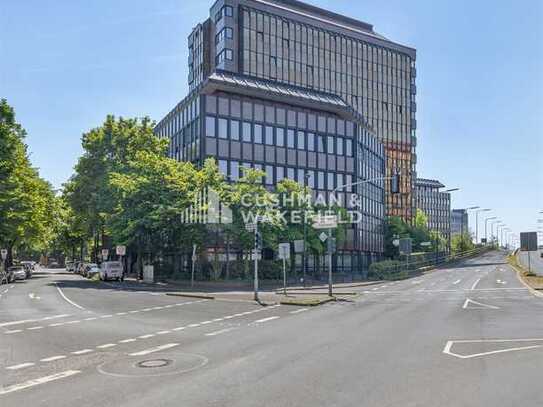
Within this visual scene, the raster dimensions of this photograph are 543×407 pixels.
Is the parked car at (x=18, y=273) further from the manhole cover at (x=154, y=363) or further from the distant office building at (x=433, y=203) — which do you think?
the distant office building at (x=433, y=203)

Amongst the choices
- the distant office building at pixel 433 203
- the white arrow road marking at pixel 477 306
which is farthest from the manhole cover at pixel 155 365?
the distant office building at pixel 433 203

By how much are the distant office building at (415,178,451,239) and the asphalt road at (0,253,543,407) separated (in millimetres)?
173162

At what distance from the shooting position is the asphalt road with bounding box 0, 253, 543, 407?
7.88 m

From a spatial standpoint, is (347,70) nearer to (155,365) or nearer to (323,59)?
(323,59)

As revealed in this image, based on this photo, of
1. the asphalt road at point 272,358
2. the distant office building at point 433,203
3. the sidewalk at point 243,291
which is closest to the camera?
the asphalt road at point 272,358

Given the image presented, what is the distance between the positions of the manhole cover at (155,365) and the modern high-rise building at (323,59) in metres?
70.6

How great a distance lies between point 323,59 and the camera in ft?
316

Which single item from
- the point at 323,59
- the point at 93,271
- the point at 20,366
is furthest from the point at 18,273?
the point at 323,59

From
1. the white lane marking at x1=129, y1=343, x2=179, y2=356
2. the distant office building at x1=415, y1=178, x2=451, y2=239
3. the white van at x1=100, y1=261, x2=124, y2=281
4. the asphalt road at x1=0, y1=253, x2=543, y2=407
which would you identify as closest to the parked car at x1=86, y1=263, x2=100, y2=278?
the white van at x1=100, y1=261, x2=124, y2=281

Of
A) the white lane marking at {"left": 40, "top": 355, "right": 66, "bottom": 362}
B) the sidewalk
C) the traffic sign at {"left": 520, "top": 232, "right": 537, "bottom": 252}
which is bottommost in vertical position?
the sidewalk

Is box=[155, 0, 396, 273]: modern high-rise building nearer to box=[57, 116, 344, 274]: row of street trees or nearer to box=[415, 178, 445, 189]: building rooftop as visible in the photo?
box=[57, 116, 344, 274]: row of street trees

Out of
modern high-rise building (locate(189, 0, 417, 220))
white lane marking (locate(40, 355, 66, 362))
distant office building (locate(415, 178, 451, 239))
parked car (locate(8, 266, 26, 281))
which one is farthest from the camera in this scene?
distant office building (locate(415, 178, 451, 239))

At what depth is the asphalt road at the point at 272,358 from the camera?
7875mm

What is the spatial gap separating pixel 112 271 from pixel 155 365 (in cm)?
3892
